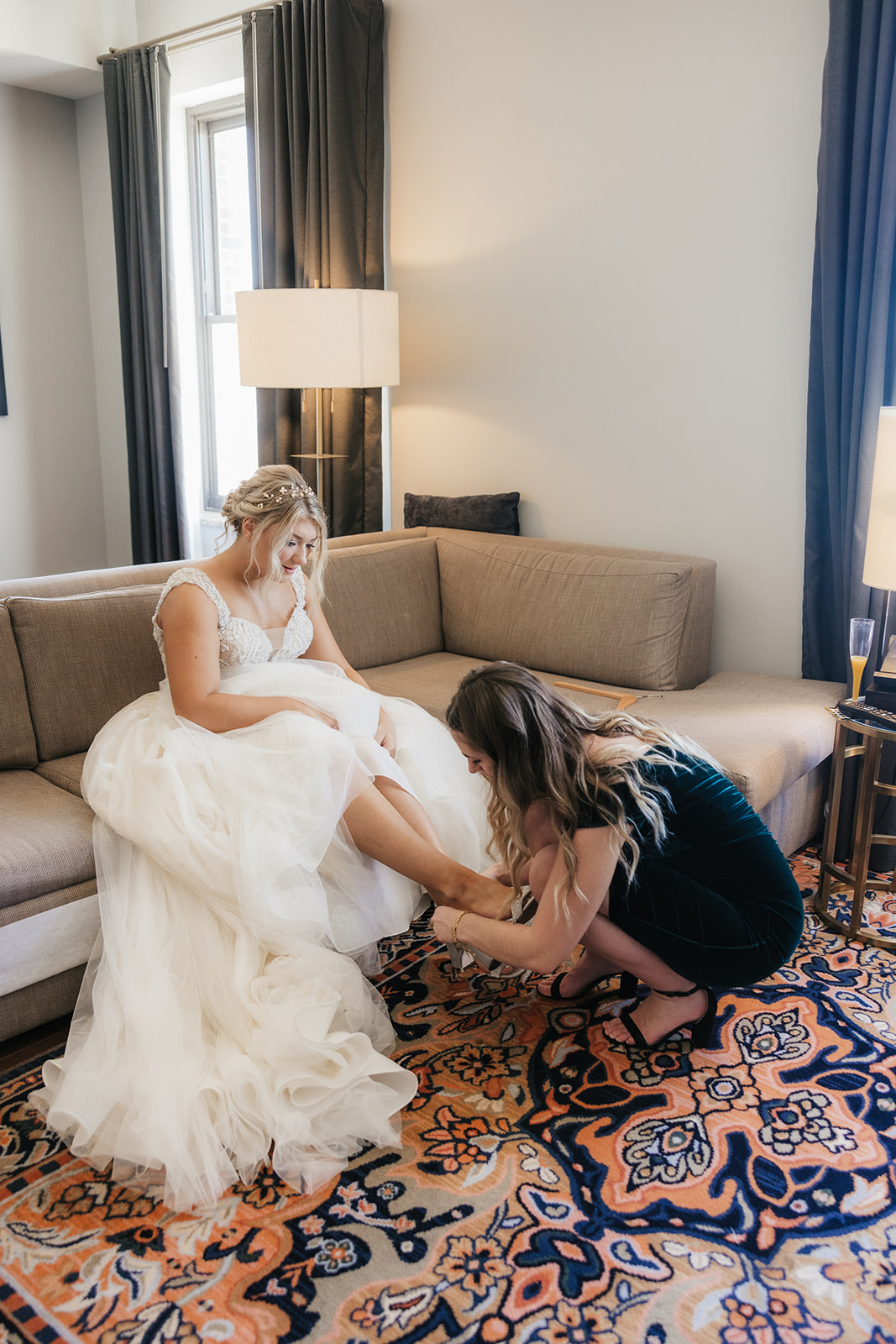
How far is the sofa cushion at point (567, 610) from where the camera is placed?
115 inches

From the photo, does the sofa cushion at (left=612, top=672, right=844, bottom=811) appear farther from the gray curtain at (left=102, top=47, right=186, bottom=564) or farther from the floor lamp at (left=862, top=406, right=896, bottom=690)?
the gray curtain at (left=102, top=47, right=186, bottom=564)

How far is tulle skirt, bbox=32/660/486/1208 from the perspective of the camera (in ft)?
5.34

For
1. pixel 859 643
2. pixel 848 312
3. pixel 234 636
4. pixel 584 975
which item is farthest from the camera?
pixel 848 312

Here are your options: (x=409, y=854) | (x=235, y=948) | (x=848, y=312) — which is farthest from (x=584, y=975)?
(x=848, y=312)

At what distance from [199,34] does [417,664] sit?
2.95m

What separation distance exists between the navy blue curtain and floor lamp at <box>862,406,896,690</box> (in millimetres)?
391

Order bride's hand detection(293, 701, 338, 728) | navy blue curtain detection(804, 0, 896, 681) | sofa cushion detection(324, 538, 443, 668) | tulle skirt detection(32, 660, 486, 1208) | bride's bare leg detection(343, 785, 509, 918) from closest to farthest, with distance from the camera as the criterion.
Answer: tulle skirt detection(32, 660, 486, 1208) → bride's bare leg detection(343, 785, 509, 918) → bride's hand detection(293, 701, 338, 728) → navy blue curtain detection(804, 0, 896, 681) → sofa cushion detection(324, 538, 443, 668)

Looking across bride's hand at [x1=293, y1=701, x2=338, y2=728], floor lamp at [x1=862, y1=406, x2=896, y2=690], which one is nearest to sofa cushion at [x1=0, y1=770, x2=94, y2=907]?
bride's hand at [x1=293, y1=701, x2=338, y2=728]

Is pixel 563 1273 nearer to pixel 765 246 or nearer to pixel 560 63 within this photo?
pixel 765 246

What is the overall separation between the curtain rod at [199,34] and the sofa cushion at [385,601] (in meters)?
2.25

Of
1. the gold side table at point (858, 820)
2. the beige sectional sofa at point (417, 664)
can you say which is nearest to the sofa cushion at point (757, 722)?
the beige sectional sofa at point (417, 664)

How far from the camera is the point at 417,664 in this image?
3.24 m

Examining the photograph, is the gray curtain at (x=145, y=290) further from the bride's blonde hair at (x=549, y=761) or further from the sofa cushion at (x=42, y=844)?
the bride's blonde hair at (x=549, y=761)

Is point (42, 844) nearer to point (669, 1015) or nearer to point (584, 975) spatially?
point (584, 975)
